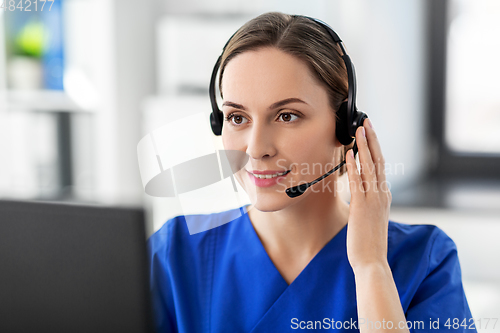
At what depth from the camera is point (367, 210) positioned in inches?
33.9

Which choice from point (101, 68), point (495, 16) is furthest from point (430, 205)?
point (101, 68)

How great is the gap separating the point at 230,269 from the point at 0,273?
0.52 meters

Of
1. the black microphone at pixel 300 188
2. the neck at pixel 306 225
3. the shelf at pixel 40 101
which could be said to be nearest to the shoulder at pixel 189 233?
the neck at pixel 306 225

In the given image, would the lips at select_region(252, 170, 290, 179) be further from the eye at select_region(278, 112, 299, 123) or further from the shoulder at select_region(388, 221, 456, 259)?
the shoulder at select_region(388, 221, 456, 259)

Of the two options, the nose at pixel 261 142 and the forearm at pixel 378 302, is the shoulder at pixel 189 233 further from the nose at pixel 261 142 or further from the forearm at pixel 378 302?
the forearm at pixel 378 302

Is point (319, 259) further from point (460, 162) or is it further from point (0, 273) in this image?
point (460, 162)

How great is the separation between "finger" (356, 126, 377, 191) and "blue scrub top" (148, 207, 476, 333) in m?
0.16

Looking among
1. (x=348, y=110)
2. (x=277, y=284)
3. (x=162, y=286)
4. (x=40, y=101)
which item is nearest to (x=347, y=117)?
(x=348, y=110)

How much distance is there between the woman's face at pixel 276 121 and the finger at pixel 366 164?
0.23 ft

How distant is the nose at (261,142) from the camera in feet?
2.87

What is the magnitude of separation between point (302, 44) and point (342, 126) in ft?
0.57

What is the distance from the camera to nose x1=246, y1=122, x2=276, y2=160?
874 mm

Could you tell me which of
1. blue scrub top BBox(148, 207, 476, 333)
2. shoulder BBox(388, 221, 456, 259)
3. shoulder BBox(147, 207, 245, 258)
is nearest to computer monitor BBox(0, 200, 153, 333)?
blue scrub top BBox(148, 207, 476, 333)

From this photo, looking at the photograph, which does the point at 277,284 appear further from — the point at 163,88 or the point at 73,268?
the point at 163,88
